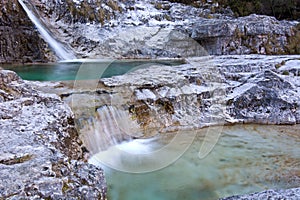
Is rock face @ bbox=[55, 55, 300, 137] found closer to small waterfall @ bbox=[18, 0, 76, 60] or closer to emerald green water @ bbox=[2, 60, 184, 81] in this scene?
emerald green water @ bbox=[2, 60, 184, 81]

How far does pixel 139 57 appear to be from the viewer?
10.5 meters

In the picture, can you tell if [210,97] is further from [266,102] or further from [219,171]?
[219,171]

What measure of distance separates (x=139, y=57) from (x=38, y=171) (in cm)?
863

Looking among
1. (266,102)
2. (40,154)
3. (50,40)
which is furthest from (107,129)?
(50,40)

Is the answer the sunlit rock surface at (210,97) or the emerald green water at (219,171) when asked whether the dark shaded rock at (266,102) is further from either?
the emerald green water at (219,171)

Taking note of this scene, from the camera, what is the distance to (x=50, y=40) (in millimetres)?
9797

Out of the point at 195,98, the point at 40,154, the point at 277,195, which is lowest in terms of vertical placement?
the point at 195,98

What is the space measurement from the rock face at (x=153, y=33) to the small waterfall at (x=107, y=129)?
6179 mm

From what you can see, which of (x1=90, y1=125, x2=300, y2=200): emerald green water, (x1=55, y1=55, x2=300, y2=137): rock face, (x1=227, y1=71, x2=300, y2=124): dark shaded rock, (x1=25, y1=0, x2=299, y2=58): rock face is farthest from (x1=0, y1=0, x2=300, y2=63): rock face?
(x1=90, y1=125, x2=300, y2=200): emerald green water

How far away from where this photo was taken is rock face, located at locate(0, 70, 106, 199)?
1.99 metres

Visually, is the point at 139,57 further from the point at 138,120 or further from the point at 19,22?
the point at 138,120

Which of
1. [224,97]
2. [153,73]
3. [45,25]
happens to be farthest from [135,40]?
[224,97]

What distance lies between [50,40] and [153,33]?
12.5ft

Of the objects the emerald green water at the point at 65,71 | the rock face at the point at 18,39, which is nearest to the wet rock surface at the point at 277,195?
the emerald green water at the point at 65,71
